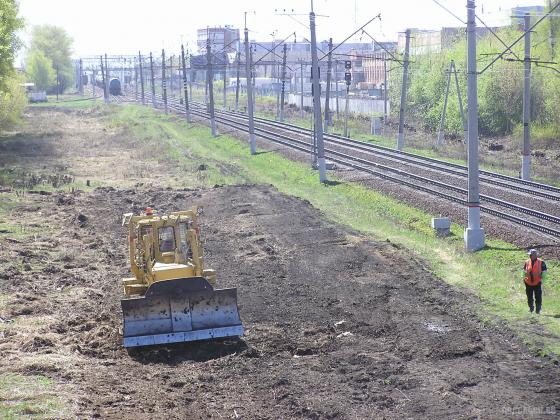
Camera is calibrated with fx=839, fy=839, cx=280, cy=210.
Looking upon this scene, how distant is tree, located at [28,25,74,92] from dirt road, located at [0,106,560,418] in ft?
464

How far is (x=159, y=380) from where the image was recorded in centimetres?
1335

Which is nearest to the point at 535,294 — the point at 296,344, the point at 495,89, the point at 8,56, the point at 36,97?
the point at 296,344

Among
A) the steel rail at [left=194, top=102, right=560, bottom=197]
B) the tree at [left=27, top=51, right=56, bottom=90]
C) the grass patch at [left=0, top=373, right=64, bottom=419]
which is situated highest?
the tree at [left=27, top=51, right=56, bottom=90]

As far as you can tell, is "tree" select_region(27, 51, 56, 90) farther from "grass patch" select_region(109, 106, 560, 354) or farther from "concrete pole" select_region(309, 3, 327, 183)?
"concrete pole" select_region(309, 3, 327, 183)

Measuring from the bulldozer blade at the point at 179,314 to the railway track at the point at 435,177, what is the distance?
1235cm

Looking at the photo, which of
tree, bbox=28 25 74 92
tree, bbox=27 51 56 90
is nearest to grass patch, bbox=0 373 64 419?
tree, bbox=27 51 56 90

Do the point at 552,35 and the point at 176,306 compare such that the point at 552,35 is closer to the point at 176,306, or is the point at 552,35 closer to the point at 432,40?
the point at 432,40

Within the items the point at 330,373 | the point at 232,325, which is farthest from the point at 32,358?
the point at 330,373

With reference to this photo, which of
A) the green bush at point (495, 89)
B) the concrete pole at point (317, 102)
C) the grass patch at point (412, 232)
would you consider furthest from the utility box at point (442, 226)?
the green bush at point (495, 89)

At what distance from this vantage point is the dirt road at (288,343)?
11.9 m

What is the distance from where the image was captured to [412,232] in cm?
2642

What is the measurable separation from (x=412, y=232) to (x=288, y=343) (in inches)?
475

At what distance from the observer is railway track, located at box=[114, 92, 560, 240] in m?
27.6

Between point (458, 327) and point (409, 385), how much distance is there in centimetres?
353
